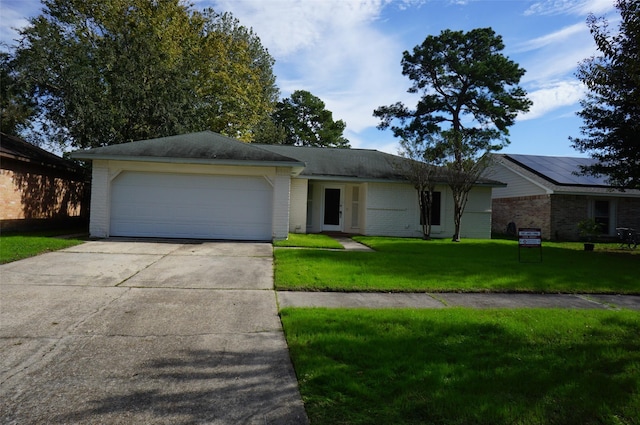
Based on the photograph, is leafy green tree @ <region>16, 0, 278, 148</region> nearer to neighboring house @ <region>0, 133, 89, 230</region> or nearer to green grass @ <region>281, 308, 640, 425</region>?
→ neighboring house @ <region>0, 133, 89, 230</region>

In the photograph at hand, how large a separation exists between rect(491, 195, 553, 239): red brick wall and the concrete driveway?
18.0 metres

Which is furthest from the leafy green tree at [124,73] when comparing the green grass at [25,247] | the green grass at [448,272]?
the green grass at [448,272]

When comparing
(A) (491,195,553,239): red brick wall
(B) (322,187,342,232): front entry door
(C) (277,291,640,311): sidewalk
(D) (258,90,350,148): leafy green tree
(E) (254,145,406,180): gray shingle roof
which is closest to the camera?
(C) (277,291,640,311): sidewalk

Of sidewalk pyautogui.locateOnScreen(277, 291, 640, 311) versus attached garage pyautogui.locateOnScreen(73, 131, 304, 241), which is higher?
attached garage pyautogui.locateOnScreen(73, 131, 304, 241)

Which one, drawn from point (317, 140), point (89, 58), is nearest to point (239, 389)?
point (89, 58)

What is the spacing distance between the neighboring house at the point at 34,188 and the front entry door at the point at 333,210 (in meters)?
11.5

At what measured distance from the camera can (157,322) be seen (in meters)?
4.98

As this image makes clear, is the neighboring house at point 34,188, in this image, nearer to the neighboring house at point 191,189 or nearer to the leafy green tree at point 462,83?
the neighboring house at point 191,189

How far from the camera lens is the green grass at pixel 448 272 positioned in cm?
755

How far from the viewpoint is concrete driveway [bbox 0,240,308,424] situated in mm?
2947

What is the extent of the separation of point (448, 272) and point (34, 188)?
15.8m

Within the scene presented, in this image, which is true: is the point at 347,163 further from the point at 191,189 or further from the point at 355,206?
the point at 191,189

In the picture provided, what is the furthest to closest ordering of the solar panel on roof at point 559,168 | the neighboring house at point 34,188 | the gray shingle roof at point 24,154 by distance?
the solar panel on roof at point 559,168 → the neighboring house at point 34,188 → the gray shingle roof at point 24,154

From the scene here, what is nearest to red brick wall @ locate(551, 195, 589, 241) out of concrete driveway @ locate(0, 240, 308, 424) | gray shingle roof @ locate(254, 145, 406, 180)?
gray shingle roof @ locate(254, 145, 406, 180)
